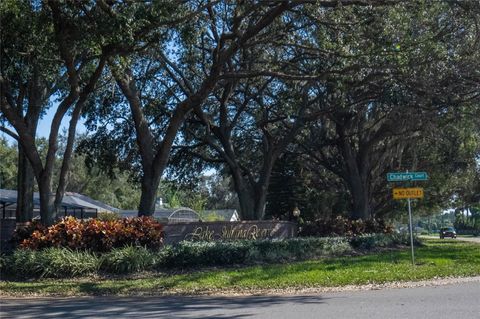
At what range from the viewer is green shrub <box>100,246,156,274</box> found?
1698cm

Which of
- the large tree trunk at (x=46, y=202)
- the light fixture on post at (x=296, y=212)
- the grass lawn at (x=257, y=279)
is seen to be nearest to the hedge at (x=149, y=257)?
the grass lawn at (x=257, y=279)

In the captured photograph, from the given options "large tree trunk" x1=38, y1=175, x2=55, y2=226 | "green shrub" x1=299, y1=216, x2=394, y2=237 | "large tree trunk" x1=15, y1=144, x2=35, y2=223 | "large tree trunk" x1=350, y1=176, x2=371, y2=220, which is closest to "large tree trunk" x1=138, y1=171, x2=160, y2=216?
"large tree trunk" x1=38, y1=175, x2=55, y2=226

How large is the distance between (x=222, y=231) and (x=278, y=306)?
34.6 feet

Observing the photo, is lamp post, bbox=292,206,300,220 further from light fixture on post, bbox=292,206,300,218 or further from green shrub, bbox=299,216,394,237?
green shrub, bbox=299,216,394,237

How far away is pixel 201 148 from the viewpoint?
31734 millimetres

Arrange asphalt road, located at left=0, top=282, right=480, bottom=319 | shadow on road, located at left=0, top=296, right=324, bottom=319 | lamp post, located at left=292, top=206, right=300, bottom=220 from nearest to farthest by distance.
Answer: asphalt road, located at left=0, top=282, right=480, bottom=319
shadow on road, located at left=0, top=296, right=324, bottom=319
lamp post, located at left=292, top=206, right=300, bottom=220

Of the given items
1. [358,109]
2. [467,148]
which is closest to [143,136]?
[358,109]

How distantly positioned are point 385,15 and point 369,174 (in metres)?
17.7

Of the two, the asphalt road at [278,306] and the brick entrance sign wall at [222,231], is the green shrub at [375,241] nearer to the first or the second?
the brick entrance sign wall at [222,231]

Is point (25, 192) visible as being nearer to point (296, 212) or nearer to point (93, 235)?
point (93, 235)

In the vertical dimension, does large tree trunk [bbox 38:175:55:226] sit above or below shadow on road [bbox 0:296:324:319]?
above

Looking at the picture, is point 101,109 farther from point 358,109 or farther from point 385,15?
point 385,15

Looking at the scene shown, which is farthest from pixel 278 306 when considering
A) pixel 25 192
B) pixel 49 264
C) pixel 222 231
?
pixel 25 192

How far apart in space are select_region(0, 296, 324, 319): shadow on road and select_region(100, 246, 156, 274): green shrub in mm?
3333
